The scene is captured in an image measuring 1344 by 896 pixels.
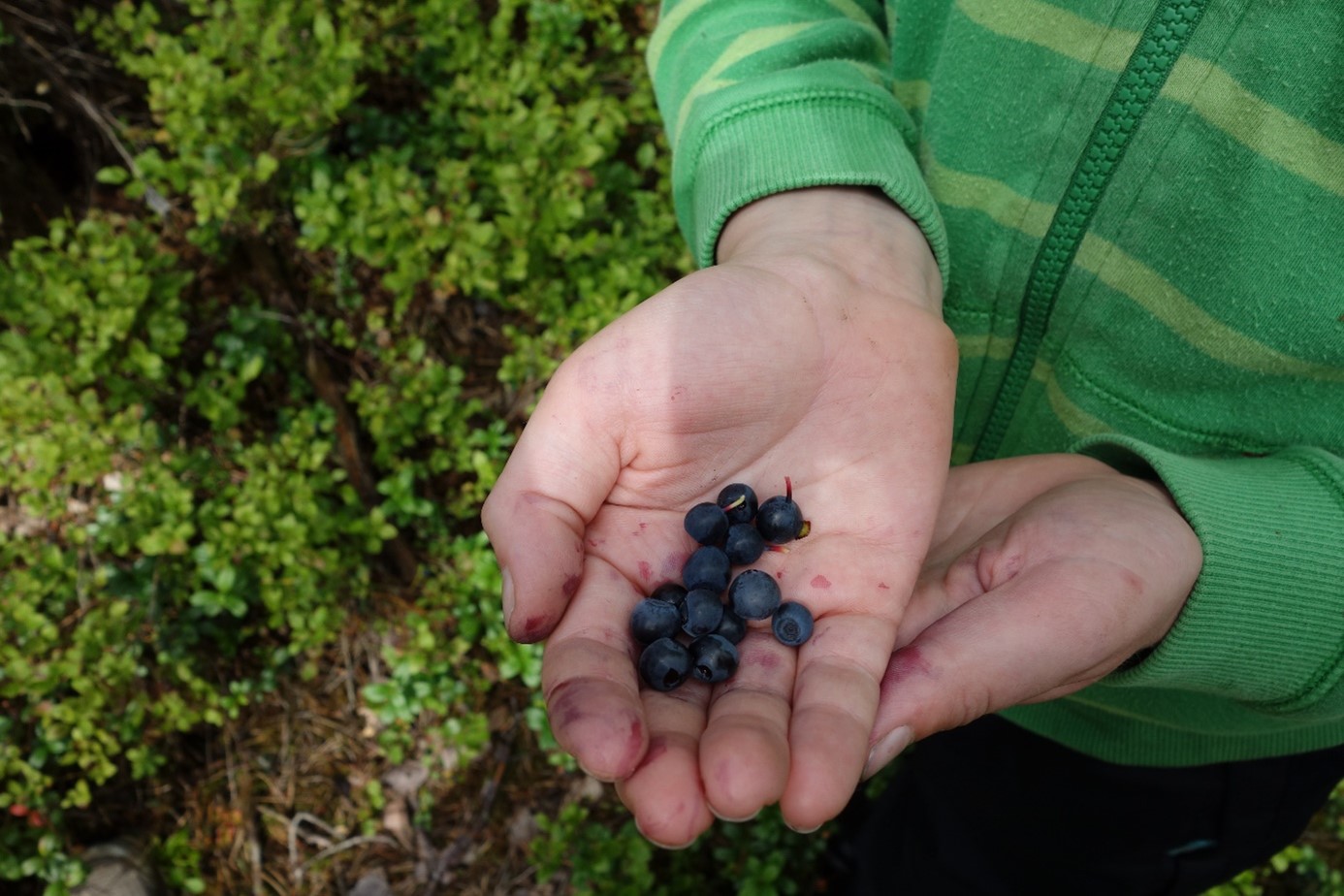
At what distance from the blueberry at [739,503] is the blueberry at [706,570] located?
2.9 inches

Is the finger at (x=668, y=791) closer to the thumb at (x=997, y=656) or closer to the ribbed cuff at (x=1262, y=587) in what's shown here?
the thumb at (x=997, y=656)

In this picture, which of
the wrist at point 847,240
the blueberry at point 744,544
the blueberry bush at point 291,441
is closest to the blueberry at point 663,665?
the blueberry at point 744,544

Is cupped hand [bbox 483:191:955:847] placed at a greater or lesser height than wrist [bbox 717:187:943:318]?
lesser

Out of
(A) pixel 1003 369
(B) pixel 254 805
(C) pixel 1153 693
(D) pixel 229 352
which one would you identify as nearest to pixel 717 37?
(A) pixel 1003 369

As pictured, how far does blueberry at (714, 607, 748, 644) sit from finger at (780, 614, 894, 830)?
0.37 ft

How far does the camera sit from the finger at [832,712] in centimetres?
117

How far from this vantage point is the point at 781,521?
158 centimetres

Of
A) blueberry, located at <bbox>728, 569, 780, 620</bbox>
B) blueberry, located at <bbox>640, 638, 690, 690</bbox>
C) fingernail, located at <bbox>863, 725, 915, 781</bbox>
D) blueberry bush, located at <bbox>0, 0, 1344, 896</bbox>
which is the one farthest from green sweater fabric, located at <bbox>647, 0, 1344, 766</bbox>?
blueberry bush, located at <bbox>0, 0, 1344, 896</bbox>

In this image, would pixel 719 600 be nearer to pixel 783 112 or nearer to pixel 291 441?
pixel 783 112

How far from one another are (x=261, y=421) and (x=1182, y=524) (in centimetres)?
264

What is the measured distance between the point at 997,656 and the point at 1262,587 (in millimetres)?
470

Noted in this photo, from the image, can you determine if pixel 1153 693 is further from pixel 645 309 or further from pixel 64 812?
pixel 64 812

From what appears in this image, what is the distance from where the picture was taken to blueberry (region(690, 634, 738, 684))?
1413mm

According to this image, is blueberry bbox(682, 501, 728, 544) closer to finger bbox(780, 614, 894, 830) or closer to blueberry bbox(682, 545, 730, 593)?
blueberry bbox(682, 545, 730, 593)
